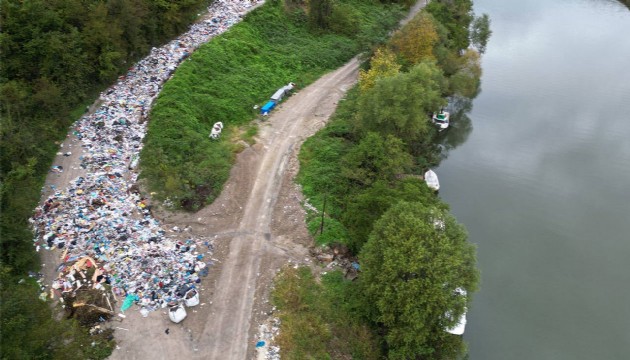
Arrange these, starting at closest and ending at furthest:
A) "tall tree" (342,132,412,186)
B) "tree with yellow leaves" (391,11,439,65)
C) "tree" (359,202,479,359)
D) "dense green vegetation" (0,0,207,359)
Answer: "dense green vegetation" (0,0,207,359) → "tree" (359,202,479,359) → "tall tree" (342,132,412,186) → "tree with yellow leaves" (391,11,439,65)

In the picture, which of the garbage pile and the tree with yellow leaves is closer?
the garbage pile

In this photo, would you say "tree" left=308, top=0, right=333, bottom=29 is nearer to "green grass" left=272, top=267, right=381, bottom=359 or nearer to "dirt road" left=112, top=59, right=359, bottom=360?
"dirt road" left=112, top=59, right=359, bottom=360

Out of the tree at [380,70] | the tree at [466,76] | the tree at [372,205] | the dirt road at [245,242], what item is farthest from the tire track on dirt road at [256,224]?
the tree at [466,76]

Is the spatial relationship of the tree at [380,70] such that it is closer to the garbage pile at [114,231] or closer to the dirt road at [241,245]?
the dirt road at [241,245]

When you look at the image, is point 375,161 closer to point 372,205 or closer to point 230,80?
point 372,205

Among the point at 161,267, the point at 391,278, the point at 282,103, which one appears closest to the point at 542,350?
the point at 391,278

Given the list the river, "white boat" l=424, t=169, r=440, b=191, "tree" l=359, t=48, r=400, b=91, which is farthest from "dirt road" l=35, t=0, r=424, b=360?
the river
